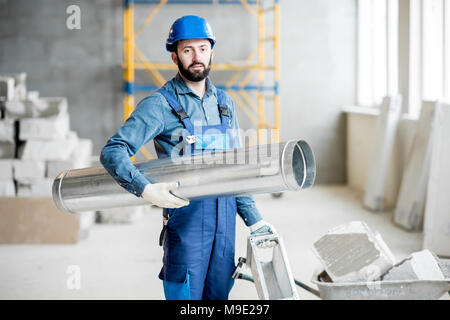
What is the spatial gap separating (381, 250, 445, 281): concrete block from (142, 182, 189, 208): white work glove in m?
1.33

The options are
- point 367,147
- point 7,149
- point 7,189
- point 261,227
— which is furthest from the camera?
point 367,147

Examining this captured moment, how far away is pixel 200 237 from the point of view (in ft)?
8.21

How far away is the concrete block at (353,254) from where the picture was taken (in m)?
3.00

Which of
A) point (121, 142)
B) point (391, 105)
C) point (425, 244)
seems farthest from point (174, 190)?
point (391, 105)

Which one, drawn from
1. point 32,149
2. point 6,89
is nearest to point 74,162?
point 32,149

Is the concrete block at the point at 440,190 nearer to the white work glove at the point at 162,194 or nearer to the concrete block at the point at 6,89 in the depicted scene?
the white work glove at the point at 162,194

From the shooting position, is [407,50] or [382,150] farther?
[382,150]

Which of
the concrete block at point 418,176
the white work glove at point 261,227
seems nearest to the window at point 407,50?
the concrete block at point 418,176

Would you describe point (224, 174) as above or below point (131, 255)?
above

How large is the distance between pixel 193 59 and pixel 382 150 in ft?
17.2

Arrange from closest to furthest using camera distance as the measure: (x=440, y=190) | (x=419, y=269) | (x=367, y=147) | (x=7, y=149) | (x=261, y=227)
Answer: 1. (x=261, y=227)
2. (x=419, y=269)
3. (x=440, y=190)
4. (x=7, y=149)
5. (x=367, y=147)

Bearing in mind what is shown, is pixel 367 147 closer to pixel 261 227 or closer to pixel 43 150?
pixel 43 150

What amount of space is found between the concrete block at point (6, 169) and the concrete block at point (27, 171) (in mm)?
50

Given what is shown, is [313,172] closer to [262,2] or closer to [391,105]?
[391,105]
